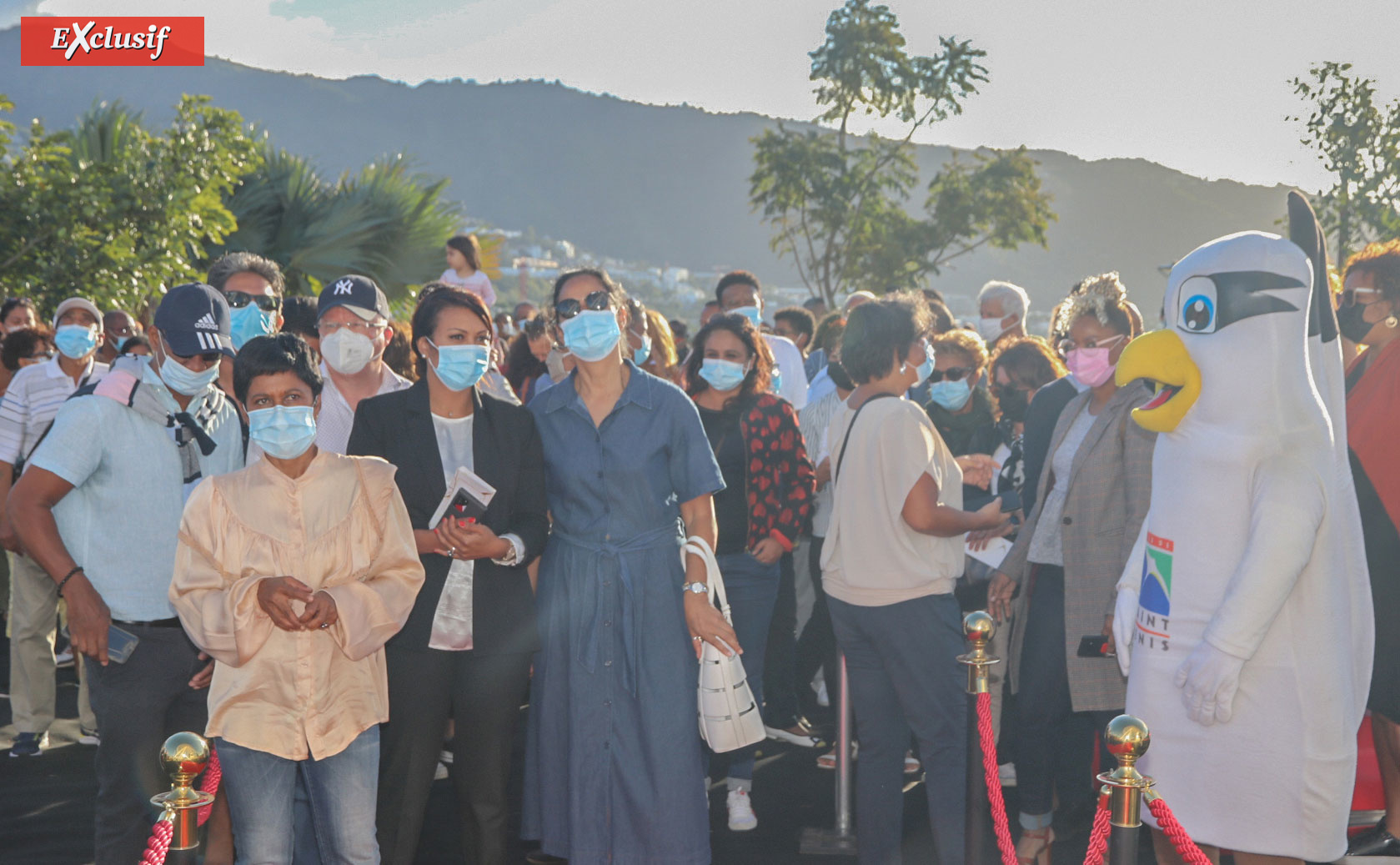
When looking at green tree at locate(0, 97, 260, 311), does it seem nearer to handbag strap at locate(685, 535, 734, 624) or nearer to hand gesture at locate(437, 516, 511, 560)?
hand gesture at locate(437, 516, 511, 560)

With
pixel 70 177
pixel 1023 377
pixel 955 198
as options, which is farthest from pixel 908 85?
pixel 1023 377

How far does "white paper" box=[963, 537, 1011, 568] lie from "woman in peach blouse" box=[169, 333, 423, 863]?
2433 millimetres

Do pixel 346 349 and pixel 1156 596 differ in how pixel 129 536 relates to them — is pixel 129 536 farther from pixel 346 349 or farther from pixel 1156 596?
pixel 1156 596

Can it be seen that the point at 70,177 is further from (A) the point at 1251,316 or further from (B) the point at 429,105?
(B) the point at 429,105

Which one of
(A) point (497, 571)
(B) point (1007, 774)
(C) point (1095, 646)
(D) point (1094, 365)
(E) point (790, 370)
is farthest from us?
(E) point (790, 370)

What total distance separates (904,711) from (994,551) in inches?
39.1

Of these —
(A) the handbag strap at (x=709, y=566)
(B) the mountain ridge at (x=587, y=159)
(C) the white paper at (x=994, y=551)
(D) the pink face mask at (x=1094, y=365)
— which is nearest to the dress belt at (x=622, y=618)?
(A) the handbag strap at (x=709, y=566)

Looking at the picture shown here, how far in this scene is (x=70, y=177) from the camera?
989 cm

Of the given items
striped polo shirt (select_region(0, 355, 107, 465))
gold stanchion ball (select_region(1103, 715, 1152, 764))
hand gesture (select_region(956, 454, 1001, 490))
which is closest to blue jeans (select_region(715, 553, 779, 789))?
hand gesture (select_region(956, 454, 1001, 490))

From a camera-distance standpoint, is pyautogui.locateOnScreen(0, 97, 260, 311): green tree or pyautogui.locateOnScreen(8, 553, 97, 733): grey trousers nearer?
pyautogui.locateOnScreen(8, 553, 97, 733): grey trousers

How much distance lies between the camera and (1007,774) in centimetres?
Answer: 595

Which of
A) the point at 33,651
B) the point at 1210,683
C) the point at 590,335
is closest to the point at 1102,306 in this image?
the point at 1210,683

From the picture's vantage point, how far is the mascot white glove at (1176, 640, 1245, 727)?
10.5 feet

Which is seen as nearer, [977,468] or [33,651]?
[977,468]
